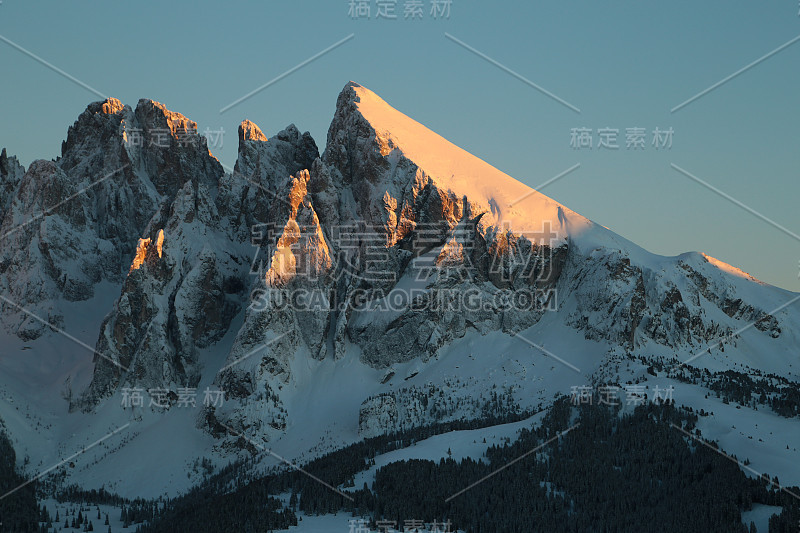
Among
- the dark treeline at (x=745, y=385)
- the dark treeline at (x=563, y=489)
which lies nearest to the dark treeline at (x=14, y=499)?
the dark treeline at (x=563, y=489)

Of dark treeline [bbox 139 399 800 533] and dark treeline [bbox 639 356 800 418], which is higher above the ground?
dark treeline [bbox 639 356 800 418]

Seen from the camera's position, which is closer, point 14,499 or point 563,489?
point 563,489

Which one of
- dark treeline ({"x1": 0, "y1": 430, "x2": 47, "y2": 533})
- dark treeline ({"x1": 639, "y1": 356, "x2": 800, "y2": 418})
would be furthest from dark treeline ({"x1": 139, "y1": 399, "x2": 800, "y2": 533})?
dark treeline ({"x1": 0, "y1": 430, "x2": 47, "y2": 533})

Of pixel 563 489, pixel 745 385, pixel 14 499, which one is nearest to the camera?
pixel 563 489

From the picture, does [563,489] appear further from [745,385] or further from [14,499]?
[14,499]

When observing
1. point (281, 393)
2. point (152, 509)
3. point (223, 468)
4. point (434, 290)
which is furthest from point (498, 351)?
point (152, 509)

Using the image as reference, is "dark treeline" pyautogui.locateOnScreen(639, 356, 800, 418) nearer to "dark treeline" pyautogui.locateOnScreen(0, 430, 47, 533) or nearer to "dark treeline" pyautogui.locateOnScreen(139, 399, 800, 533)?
"dark treeline" pyautogui.locateOnScreen(139, 399, 800, 533)

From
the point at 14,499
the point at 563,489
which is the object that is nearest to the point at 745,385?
the point at 563,489

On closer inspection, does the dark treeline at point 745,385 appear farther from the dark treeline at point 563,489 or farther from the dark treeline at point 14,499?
the dark treeline at point 14,499

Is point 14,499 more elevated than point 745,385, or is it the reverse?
point 745,385

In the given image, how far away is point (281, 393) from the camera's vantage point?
189000mm

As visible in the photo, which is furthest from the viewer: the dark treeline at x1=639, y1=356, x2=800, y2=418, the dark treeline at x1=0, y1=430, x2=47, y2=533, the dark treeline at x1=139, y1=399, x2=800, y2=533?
the dark treeline at x1=639, y1=356, x2=800, y2=418

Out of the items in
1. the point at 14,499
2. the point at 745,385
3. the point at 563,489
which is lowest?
the point at 14,499

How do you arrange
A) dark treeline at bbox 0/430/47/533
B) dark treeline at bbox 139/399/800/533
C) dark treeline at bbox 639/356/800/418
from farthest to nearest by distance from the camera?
dark treeline at bbox 639/356/800/418
dark treeline at bbox 0/430/47/533
dark treeline at bbox 139/399/800/533
